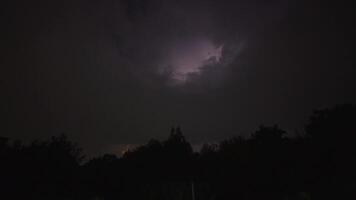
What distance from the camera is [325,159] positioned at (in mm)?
30219

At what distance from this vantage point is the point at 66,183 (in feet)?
93.4

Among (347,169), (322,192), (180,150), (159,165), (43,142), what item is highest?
(180,150)

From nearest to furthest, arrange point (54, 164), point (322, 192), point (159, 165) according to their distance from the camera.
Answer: point (322, 192) → point (54, 164) → point (159, 165)

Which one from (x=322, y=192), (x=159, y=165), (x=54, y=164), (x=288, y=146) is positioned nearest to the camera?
(x=322, y=192)

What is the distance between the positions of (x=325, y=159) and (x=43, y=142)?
27517 millimetres

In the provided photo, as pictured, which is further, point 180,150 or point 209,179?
point 180,150

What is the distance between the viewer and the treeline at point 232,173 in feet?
84.6

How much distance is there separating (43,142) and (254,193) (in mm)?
21131

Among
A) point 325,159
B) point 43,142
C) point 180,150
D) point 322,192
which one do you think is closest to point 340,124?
point 325,159

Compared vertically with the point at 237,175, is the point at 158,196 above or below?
below

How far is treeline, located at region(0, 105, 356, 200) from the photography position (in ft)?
84.6

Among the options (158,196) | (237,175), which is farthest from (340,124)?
(158,196)

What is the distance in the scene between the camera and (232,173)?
32219 mm

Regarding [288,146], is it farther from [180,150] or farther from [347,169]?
[180,150]
